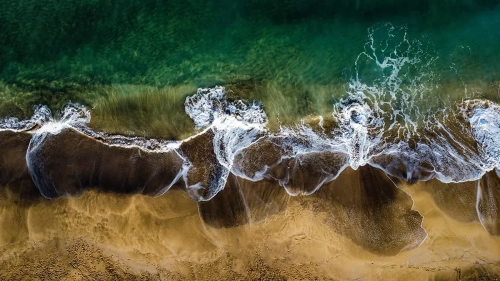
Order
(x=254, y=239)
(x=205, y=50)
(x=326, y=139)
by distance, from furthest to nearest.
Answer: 1. (x=205, y=50)
2. (x=326, y=139)
3. (x=254, y=239)

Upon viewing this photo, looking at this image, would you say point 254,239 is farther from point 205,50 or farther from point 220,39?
point 220,39

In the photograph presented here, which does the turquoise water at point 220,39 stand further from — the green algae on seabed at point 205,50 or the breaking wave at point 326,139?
the breaking wave at point 326,139

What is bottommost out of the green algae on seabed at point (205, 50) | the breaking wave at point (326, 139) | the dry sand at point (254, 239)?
the dry sand at point (254, 239)

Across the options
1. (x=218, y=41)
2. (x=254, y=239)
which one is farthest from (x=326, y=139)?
(x=218, y=41)

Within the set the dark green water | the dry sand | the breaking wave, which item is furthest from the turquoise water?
the dry sand

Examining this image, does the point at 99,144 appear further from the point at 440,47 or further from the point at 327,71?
the point at 440,47

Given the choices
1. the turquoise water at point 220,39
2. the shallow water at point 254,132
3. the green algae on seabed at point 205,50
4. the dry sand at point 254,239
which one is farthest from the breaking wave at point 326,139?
the turquoise water at point 220,39

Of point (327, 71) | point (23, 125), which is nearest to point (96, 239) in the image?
point (23, 125)
